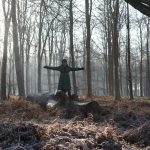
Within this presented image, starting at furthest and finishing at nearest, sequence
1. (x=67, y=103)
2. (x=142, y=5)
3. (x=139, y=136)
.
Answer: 1. (x=67, y=103)
2. (x=139, y=136)
3. (x=142, y=5)

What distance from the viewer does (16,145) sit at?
647cm

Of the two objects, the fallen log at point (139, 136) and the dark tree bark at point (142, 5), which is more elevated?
the dark tree bark at point (142, 5)

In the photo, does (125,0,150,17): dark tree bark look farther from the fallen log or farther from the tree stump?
the tree stump

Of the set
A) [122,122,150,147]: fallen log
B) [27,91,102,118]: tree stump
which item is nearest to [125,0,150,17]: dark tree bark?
[122,122,150,147]: fallen log

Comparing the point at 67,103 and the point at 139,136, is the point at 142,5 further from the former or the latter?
the point at 67,103

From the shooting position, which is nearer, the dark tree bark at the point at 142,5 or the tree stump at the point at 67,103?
the dark tree bark at the point at 142,5

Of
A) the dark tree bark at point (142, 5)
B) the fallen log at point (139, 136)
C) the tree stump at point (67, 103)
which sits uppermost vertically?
the dark tree bark at point (142, 5)

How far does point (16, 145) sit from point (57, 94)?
888 cm

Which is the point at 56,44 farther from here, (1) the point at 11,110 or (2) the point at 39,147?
(2) the point at 39,147

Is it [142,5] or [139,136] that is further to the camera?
[139,136]

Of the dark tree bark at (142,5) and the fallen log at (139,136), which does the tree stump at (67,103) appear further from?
the dark tree bark at (142,5)

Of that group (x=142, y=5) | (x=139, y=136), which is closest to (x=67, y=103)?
(x=139, y=136)

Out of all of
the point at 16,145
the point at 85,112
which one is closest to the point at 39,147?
the point at 16,145

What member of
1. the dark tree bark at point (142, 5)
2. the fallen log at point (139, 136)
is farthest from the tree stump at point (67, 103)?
the dark tree bark at point (142, 5)
